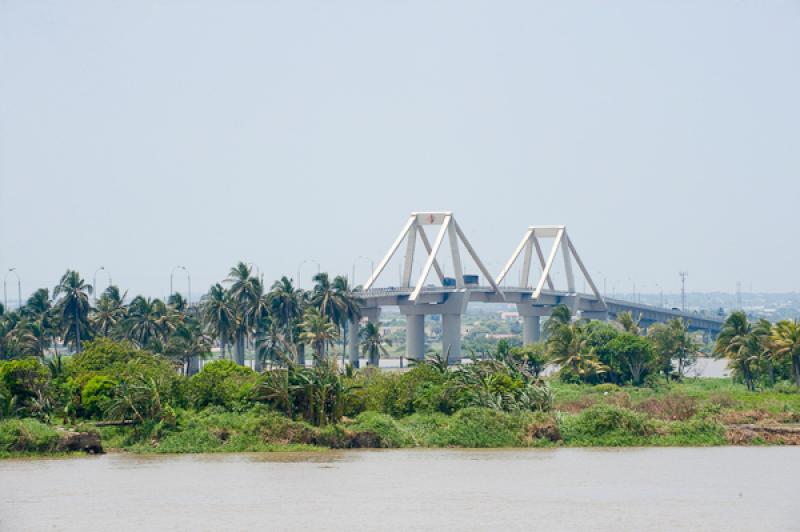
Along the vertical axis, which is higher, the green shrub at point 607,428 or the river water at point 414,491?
the green shrub at point 607,428

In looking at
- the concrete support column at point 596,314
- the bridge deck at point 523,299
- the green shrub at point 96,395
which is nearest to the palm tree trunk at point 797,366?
the bridge deck at point 523,299

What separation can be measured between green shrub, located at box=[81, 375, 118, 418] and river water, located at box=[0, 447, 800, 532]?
4.20m

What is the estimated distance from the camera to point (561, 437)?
5319cm

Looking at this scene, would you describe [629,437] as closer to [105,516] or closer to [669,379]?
[105,516]

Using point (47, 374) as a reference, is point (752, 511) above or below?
below

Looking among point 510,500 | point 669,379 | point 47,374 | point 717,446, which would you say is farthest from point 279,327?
point 510,500

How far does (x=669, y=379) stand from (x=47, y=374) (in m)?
52.2

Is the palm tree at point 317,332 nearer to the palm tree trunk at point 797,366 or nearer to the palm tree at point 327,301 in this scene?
the palm tree at point 327,301

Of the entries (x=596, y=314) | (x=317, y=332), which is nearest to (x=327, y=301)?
(x=317, y=332)

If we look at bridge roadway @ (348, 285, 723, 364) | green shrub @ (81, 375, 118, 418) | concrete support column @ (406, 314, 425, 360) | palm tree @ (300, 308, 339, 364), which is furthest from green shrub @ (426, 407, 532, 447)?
concrete support column @ (406, 314, 425, 360)

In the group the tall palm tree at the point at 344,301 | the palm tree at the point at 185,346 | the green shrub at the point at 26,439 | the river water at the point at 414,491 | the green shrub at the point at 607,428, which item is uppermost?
the tall palm tree at the point at 344,301

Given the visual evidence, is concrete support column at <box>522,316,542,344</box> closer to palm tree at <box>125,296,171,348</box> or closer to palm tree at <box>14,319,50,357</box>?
palm tree at <box>125,296,171,348</box>

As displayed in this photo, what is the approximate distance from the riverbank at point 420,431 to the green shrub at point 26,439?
4 centimetres

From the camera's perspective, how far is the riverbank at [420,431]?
167ft
